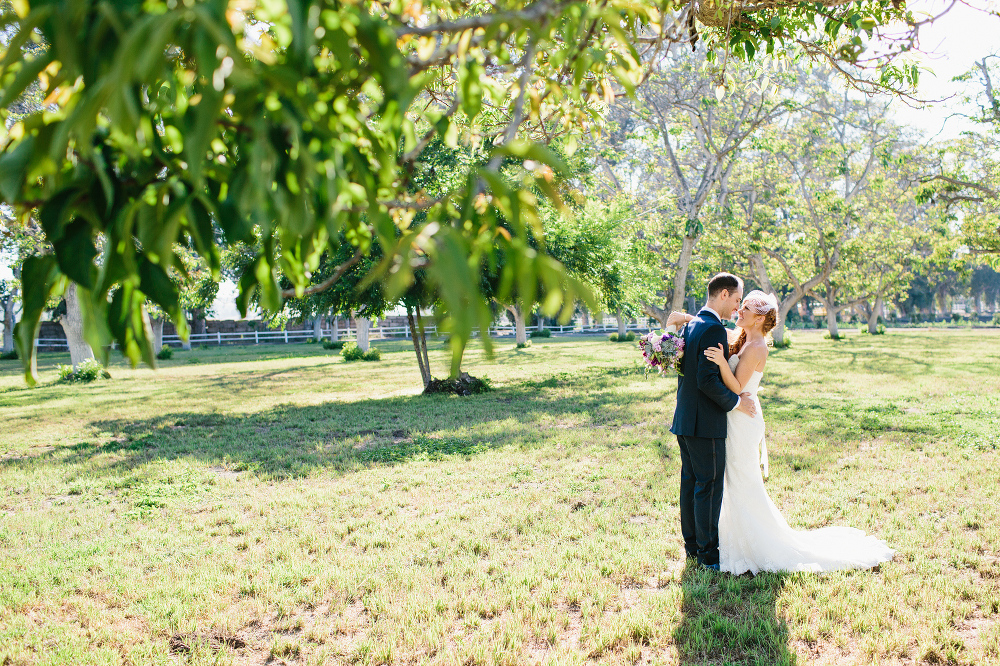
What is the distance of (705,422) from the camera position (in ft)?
14.5

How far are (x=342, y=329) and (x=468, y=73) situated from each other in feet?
175

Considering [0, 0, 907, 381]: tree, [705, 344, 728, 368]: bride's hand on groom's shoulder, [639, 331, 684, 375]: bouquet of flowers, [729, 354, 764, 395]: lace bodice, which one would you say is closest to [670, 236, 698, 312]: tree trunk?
[639, 331, 684, 375]: bouquet of flowers

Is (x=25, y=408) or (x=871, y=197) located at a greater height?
(x=871, y=197)

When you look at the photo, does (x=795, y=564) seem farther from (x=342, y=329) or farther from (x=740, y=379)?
(x=342, y=329)

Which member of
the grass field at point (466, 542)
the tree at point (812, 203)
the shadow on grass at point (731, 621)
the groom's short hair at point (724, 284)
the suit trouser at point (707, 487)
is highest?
the tree at point (812, 203)

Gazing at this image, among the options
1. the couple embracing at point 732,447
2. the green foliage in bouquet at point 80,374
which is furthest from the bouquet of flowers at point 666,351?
the green foliage in bouquet at point 80,374

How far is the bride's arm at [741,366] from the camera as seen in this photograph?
4344 mm

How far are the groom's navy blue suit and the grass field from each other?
329 millimetres

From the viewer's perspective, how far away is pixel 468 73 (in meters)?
1.51

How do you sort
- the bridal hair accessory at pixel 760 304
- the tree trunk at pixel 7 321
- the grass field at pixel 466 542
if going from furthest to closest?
the tree trunk at pixel 7 321, the bridal hair accessory at pixel 760 304, the grass field at pixel 466 542

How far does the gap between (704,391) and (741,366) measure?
331mm

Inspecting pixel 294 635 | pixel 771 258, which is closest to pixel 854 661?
pixel 294 635

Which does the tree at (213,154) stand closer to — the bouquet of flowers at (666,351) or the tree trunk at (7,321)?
the bouquet of flowers at (666,351)

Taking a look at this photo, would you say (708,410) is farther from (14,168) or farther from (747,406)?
(14,168)
